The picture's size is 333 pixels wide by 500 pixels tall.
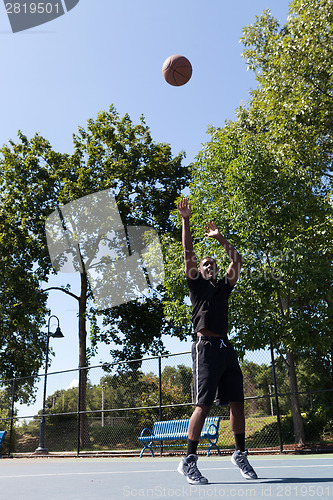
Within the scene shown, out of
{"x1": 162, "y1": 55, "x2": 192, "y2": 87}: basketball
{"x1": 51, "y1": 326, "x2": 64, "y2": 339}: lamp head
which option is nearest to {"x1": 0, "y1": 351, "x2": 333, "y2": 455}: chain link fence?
{"x1": 51, "y1": 326, "x2": 64, "y2": 339}: lamp head

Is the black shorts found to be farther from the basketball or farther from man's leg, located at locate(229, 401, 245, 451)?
the basketball

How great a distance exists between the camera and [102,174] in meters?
22.5

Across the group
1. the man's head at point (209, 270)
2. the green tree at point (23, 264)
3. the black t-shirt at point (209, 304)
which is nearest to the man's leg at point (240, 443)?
the black t-shirt at point (209, 304)

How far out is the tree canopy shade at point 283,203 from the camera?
1108 cm

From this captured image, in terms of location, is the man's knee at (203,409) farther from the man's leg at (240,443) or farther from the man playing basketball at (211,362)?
the man's leg at (240,443)

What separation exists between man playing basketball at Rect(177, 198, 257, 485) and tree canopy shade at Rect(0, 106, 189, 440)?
17.9 metres

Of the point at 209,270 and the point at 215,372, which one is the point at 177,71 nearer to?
the point at 209,270

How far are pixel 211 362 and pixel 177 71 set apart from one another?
7.83 m

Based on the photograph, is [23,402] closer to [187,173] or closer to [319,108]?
[187,173]

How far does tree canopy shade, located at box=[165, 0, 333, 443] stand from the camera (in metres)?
11.1

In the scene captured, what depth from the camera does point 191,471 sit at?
11.6 feet

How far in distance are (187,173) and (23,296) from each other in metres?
10.2

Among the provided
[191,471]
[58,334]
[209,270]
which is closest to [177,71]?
[209,270]

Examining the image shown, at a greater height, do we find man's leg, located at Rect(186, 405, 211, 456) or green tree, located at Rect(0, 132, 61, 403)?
green tree, located at Rect(0, 132, 61, 403)
